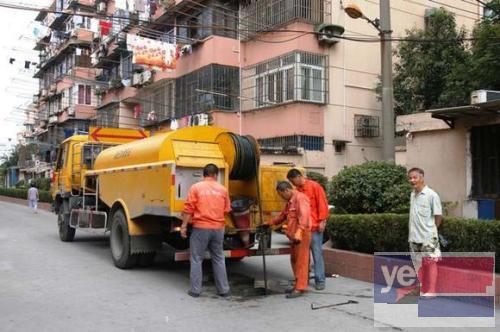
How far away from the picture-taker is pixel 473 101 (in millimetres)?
10000

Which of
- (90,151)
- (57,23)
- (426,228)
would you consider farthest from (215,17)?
(57,23)

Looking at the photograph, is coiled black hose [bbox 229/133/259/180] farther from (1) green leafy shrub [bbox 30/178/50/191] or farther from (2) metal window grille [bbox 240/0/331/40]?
(1) green leafy shrub [bbox 30/178/50/191]

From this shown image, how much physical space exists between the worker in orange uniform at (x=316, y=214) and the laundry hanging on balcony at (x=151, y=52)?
15.6 meters

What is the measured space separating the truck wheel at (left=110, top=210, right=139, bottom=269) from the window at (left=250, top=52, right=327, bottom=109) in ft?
37.1

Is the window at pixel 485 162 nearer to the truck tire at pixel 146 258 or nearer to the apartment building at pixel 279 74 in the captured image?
the truck tire at pixel 146 258

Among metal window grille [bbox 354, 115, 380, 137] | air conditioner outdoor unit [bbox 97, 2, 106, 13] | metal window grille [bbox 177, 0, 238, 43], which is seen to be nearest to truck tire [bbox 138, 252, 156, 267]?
metal window grille [bbox 354, 115, 380, 137]

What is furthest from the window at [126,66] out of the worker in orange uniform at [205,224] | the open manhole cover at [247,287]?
the worker in orange uniform at [205,224]

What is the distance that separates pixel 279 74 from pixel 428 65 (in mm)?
5403

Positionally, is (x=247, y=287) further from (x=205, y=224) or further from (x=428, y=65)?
(x=428, y=65)

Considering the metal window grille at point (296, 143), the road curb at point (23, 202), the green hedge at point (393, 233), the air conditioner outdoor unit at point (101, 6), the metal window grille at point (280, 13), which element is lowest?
the road curb at point (23, 202)

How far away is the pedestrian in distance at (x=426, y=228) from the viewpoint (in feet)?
22.6

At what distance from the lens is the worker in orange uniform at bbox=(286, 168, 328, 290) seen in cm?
778

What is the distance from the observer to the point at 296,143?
64.6 feet

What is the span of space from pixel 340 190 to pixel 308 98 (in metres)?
10.6
